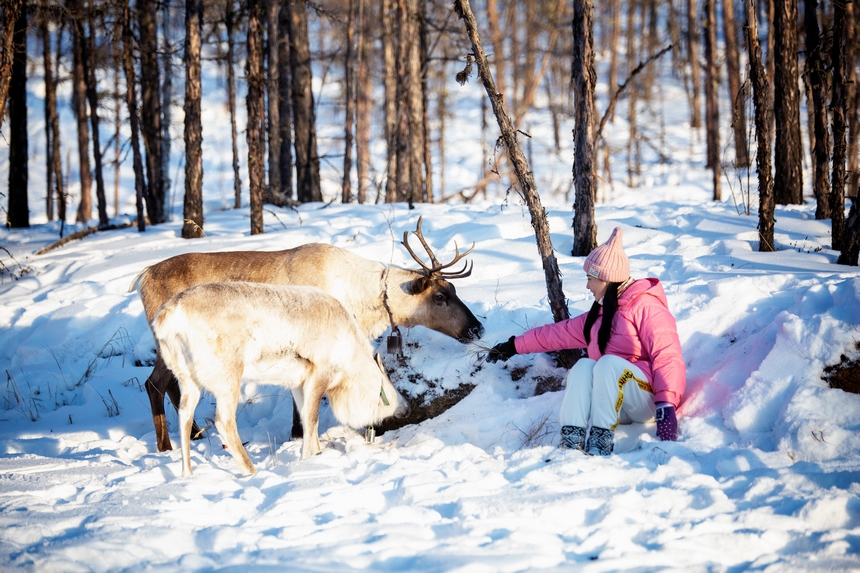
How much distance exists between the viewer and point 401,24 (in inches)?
506

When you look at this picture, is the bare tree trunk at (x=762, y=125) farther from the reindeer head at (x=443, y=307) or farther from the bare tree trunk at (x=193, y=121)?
the bare tree trunk at (x=193, y=121)

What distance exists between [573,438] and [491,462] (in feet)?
1.99

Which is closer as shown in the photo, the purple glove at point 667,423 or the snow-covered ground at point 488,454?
the snow-covered ground at point 488,454

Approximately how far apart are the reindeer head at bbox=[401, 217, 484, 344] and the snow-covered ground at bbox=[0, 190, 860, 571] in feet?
0.76

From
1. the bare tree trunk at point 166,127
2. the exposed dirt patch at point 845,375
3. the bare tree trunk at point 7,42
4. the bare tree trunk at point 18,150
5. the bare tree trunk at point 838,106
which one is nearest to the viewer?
the exposed dirt patch at point 845,375

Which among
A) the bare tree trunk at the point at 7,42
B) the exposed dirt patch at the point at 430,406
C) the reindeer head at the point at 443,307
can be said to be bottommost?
the exposed dirt patch at the point at 430,406

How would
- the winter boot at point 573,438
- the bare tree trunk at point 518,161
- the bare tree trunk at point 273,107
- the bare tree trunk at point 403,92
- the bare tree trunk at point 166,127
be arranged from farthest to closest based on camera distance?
the bare tree trunk at point 166,127
the bare tree trunk at point 273,107
the bare tree trunk at point 403,92
the bare tree trunk at point 518,161
the winter boot at point 573,438

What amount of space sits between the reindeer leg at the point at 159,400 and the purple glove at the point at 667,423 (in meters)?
3.99

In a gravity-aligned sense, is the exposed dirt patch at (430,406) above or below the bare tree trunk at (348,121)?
below

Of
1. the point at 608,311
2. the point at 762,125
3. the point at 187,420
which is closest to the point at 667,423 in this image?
the point at 608,311

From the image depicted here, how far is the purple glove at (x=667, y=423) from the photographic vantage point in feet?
12.9

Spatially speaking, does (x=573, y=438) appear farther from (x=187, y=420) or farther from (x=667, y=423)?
(x=187, y=420)

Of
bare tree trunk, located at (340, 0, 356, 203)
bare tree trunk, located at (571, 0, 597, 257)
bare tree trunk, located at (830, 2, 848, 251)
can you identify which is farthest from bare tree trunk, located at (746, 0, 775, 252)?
bare tree trunk, located at (340, 0, 356, 203)

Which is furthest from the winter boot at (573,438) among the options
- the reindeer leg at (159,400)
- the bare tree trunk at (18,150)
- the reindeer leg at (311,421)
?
the bare tree trunk at (18,150)
